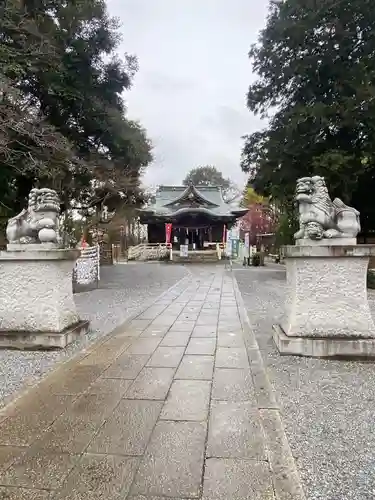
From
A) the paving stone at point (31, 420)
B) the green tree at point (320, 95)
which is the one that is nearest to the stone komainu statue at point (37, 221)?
the paving stone at point (31, 420)

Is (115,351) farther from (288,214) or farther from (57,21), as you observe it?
(288,214)

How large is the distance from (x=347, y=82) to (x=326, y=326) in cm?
1023

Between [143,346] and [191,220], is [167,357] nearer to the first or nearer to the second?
[143,346]

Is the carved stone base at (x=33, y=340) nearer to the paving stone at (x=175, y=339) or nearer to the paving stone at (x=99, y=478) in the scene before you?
the paving stone at (x=175, y=339)

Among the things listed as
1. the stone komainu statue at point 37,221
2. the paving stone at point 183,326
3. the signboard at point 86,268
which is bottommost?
the paving stone at point 183,326

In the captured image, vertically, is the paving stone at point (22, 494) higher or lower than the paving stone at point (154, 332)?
higher

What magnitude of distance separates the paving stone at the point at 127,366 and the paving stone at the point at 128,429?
608mm

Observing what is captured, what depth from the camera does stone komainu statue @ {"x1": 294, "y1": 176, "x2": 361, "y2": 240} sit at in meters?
4.15

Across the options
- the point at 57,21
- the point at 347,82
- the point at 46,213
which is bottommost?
Result: the point at 46,213

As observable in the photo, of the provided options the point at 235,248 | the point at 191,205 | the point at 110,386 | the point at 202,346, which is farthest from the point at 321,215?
the point at 191,205

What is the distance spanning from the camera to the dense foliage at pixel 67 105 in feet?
27.6

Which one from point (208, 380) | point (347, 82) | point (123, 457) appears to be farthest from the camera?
point (347, 82)

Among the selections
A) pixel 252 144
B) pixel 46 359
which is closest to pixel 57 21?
pixel 252 144

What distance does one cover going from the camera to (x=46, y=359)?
4.11m
